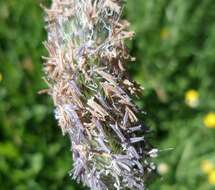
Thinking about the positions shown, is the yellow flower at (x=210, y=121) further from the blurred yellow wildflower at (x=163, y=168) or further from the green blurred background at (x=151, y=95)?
the blurred yellow wildflower at (x=163, y=168)

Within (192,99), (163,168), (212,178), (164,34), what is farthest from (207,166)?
(164,34)

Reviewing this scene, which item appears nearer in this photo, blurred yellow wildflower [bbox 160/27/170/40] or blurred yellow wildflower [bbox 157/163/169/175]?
blurred yellow wildflower [bbox 157/163/169/175]

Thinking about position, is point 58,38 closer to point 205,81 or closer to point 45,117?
point 45,117

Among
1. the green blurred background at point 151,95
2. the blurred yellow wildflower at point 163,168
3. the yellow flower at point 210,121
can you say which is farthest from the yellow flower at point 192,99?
the blurred yellow wildflower at point 163,168

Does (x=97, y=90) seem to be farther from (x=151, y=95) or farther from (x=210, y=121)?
(x=210, y=121)

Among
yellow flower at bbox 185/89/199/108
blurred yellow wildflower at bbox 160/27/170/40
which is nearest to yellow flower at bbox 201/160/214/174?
yellow flower at bbox 185/89/199/108

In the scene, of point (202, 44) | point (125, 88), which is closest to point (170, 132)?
point (202, 44)

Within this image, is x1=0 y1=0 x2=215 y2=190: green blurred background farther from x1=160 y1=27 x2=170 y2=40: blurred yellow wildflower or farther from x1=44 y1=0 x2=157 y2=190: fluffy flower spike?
x1=44 y1=0 x2=157 y2=190: fluffy flower spike

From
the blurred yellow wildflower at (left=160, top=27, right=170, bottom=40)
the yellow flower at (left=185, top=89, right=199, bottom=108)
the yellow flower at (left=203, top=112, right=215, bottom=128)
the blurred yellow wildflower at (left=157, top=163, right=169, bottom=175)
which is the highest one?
the blurred yellow wildflower at (left=160, top=27, right=170, bottom=40)
